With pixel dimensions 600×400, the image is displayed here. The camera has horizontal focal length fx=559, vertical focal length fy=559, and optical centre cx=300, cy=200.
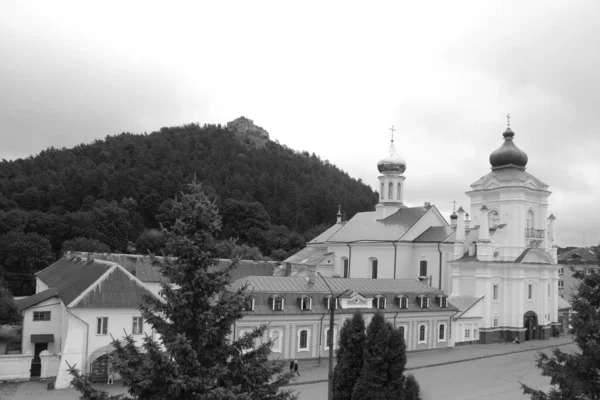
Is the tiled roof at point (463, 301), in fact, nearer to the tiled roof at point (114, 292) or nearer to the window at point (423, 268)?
the window at point (423, 268)

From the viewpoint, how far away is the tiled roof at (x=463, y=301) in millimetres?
41253

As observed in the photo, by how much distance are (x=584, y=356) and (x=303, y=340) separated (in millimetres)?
19538

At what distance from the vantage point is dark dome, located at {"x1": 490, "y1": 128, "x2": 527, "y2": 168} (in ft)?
150

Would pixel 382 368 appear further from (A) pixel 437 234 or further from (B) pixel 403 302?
(A) pixel 437 234

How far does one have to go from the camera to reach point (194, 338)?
10.5m

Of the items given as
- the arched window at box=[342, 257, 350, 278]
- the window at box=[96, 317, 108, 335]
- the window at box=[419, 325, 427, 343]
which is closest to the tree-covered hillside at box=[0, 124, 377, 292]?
the arched window at box=[342, 257, 350, 278]

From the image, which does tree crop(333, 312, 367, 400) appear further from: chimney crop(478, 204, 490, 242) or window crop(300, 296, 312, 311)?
chimney crop(478, 204, 490, 242)

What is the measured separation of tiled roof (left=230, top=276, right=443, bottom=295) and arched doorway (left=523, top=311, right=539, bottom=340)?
11321 mm

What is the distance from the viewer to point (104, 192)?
9606 cm

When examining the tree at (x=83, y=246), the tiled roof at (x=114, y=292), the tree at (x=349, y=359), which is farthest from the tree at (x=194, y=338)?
the tree at (x=83, y=246)

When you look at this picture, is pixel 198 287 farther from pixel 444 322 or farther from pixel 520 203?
pixel 520 203

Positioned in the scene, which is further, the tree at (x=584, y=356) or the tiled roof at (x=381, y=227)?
the tiled roof at (x=381, y=227)

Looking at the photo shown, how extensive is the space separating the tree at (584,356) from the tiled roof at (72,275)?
21.6 meters

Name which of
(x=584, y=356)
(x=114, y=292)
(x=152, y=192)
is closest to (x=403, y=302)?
(x=114, y=292)
